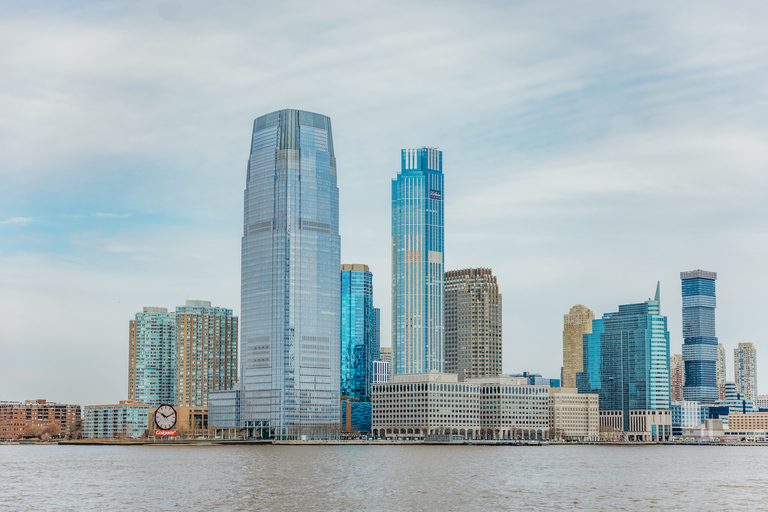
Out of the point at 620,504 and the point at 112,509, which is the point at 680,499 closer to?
the point at 620,504

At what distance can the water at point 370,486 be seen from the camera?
106 metres

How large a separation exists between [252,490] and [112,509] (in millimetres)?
21575

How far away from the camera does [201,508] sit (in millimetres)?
100500

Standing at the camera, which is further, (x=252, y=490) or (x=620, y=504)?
(x=252, y=490)

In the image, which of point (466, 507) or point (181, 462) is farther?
point (181, 462)

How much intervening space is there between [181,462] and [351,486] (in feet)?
217

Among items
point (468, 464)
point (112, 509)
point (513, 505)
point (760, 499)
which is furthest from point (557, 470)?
point (112, 509)

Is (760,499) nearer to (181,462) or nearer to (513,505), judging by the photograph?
(513,505)

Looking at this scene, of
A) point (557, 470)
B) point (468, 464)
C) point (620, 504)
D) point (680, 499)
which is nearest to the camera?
point (620, 504)

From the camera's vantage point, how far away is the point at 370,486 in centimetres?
12675

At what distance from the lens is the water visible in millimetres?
106250

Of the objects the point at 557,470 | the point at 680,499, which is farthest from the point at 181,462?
the point at 680,499

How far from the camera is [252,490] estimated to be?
119m

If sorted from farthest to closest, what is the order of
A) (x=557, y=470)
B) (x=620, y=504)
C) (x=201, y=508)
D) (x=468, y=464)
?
1. (x=468, y=464)
2. (x=557, y=470)
3. (x=620, y=504)
4. (x=201, y=508)
